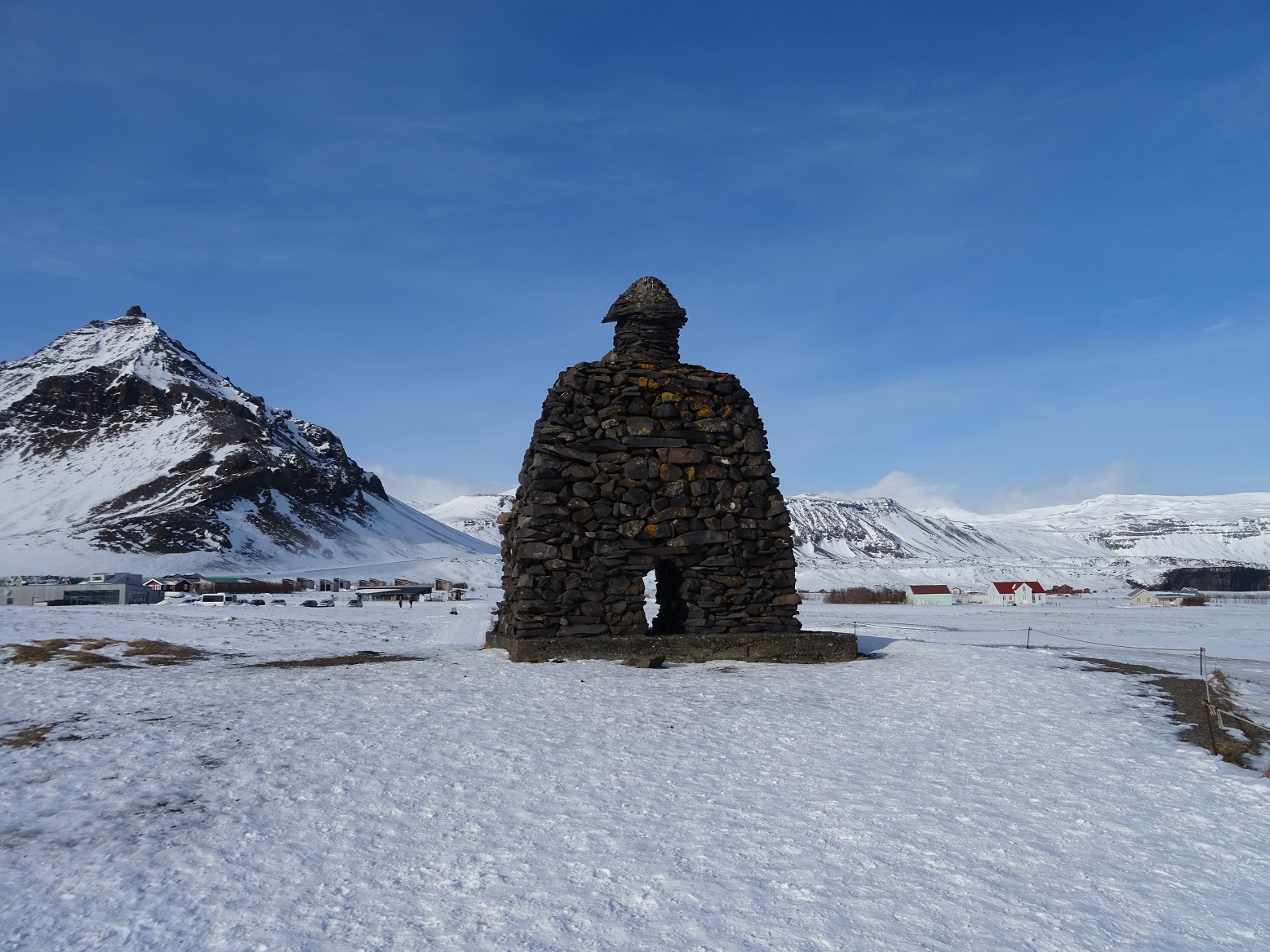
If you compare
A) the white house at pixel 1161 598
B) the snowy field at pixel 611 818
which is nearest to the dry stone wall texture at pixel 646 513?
the snowy field at pixel 611 818

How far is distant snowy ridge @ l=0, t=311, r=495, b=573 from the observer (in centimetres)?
12144

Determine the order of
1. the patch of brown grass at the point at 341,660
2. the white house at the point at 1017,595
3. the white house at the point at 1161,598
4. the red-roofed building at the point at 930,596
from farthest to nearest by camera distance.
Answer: the white house at the point at 1017,595, the red-roofed building at the point at 930,596, the white house at the point at 1161,598, the patch of brown grass at the point at 341,660

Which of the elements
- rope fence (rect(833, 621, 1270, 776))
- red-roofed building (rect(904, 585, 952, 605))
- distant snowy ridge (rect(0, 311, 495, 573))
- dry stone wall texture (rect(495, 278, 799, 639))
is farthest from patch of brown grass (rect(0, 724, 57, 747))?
distant snowy ridge (rect(0, 311, 495, 573))

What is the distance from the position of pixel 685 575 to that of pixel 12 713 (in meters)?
A: 9.72

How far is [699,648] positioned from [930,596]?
68864mm

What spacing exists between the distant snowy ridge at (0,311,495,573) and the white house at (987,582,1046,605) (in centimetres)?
9511

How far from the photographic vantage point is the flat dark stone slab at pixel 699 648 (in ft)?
44.9

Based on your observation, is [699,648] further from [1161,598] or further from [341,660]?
[1161,598]

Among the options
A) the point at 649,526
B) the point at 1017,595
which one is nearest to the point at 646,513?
the point at 649,526

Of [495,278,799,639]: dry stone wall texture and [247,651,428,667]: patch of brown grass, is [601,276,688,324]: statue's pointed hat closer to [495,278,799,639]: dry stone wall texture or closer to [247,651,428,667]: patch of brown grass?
[495,278,799,639]: dry stone wall texture

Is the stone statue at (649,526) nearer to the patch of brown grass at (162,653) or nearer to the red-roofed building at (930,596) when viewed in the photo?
the patch of brown grass at (162,653)

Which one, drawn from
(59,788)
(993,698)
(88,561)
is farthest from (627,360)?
(88,561)

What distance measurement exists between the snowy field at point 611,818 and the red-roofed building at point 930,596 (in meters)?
68.6

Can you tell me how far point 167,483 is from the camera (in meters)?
148
